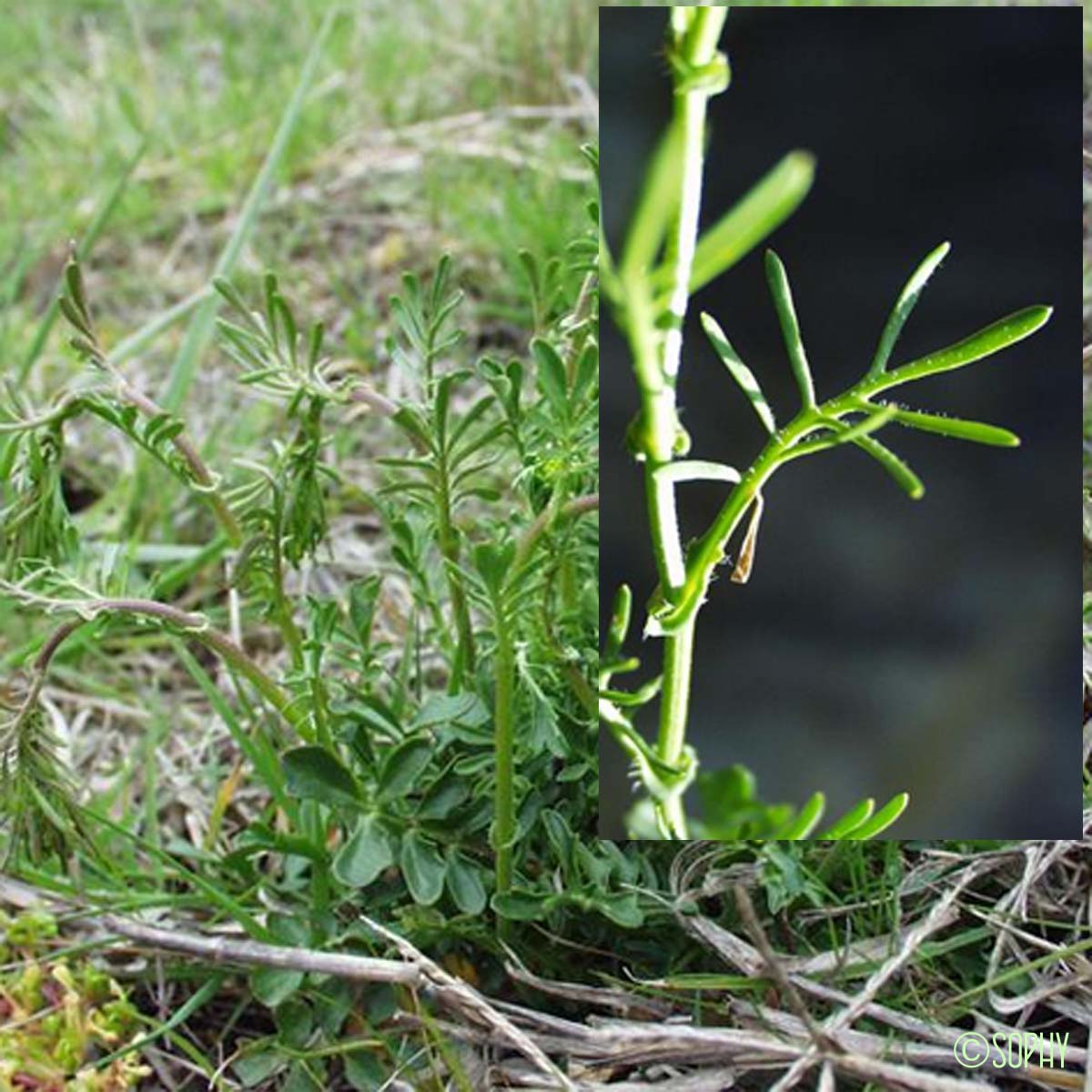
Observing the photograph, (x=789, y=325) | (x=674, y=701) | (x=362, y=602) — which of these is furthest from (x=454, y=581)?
(x=789, y=325)

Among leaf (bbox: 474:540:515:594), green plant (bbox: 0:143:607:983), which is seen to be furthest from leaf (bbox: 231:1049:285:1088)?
leaf (bbox: 474:540:515:594)

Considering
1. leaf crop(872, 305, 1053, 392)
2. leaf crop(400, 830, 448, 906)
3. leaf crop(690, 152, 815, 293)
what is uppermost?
leaf crop(690, 152, 815, 293)

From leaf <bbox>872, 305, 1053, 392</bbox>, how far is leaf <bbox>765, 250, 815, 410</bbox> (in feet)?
0.13

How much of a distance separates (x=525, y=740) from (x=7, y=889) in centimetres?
47

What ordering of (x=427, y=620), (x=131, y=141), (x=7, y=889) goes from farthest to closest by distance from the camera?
(x=131, y=141) < (x=427, y=620) < (x=7, y=889)

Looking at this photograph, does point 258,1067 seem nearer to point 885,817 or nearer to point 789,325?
point 885,817

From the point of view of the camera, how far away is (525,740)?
111 centimetres

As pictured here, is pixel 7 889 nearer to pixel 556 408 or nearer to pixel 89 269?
pixel 556 408

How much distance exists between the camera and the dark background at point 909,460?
39.4 inches

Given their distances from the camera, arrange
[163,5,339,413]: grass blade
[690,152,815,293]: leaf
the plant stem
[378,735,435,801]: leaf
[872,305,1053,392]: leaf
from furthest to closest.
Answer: [163,5,339,413]: grass blade, [378,735,435,801]: leaf, [872,305,1053,392]: leaf, the plant stem, [690,152,815,293]: leaf

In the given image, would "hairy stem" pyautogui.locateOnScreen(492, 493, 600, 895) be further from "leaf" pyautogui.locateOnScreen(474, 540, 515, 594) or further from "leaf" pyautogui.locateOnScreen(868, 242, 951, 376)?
"leaf" pyautogui.locateOnScreen(868, 242, 951, 376)

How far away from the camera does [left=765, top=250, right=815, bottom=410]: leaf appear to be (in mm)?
967

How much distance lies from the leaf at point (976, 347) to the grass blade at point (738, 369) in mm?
65

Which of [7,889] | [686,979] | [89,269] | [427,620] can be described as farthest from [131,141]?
[686,979]
